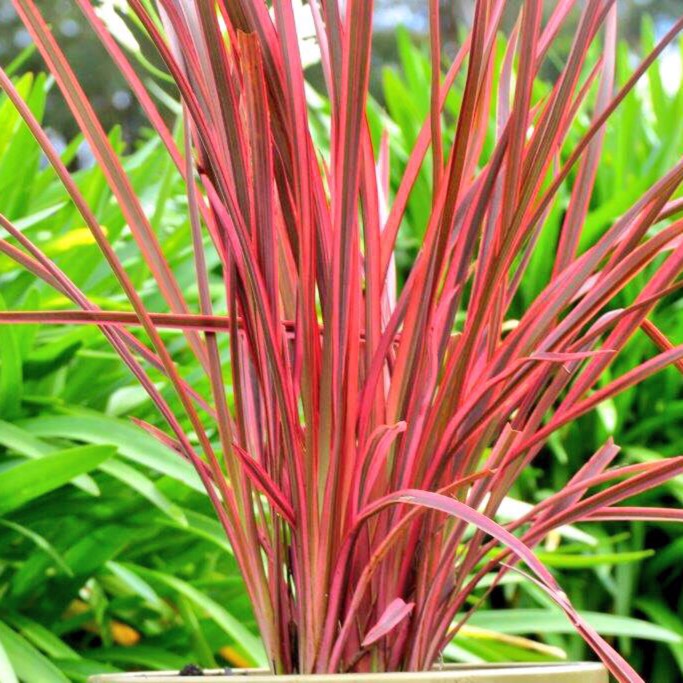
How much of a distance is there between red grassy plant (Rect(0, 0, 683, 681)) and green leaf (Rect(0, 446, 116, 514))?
37 centimetres

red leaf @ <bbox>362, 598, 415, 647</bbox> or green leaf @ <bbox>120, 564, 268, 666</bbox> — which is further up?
green leaf @ <bbox>120, 564, 268, 666</bbox>

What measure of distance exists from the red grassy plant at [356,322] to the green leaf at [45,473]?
1.20 feet

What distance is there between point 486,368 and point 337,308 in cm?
7

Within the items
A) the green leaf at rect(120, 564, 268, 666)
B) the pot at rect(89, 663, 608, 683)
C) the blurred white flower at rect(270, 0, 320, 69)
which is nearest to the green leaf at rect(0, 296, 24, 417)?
the green leaf at rect(120, 564, 268, 666)

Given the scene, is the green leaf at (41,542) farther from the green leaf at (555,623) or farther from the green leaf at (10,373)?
the green leaf at (555,623)

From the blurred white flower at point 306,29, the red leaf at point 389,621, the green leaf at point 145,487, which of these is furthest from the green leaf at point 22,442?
the red leaf at point 389,621

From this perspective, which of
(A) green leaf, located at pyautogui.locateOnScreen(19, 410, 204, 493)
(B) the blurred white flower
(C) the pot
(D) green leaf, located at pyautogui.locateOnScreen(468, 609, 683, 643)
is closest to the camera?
(C) the pot

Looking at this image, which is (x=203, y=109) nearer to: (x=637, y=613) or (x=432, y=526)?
(x=432, y=526)

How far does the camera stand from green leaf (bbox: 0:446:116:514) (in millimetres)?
852

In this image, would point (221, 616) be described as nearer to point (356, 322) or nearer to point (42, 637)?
point (42, 637)

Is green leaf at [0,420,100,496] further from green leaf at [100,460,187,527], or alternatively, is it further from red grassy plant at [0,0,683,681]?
red grassy plant at [0,0,683,681]

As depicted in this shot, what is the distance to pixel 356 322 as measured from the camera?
0.46 metres

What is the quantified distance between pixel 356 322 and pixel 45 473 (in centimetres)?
52

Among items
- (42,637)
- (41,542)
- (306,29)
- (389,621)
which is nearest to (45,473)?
(41,542)
